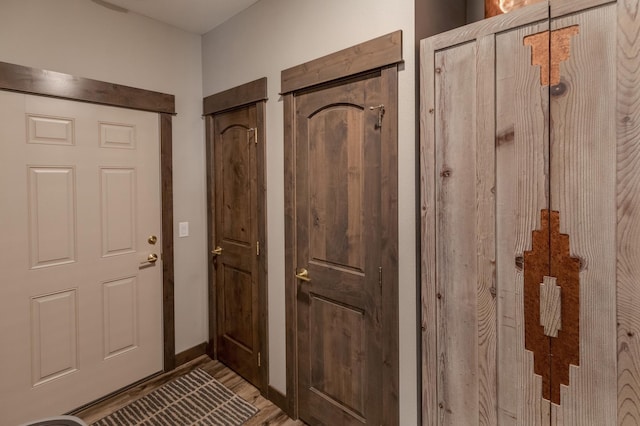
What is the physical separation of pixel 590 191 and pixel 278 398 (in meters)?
2.13

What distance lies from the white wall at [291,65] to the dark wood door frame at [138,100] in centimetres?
50

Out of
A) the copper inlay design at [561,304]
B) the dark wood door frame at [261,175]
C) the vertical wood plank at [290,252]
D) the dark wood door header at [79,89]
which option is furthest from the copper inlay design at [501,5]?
the dark wood door header at [79,89]

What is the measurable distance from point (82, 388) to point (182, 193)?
1.53 meters

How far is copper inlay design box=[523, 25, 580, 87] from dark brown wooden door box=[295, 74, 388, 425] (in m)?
0.62

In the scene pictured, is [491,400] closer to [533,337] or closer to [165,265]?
[533,337]

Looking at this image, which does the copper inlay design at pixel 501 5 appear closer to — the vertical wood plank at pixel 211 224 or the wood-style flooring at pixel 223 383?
the vertical wood plank at pixel 211 224

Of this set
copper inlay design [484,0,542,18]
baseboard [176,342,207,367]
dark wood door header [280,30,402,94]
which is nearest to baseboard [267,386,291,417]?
baseboard [176,342,207,367]

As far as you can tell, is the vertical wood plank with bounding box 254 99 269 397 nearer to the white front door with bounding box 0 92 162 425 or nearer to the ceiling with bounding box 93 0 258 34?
the ceiling with bounding box 93 0 258 34

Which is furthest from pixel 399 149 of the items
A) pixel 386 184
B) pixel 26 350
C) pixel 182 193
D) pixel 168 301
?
pixel 26 350

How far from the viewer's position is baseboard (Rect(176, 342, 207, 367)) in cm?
274

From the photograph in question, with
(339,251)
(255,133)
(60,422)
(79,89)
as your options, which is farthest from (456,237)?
(79,89)

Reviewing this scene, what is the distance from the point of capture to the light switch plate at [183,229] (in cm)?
273

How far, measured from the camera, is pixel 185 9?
239 cm

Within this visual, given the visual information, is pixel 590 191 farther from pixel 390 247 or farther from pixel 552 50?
pixel 390 247
